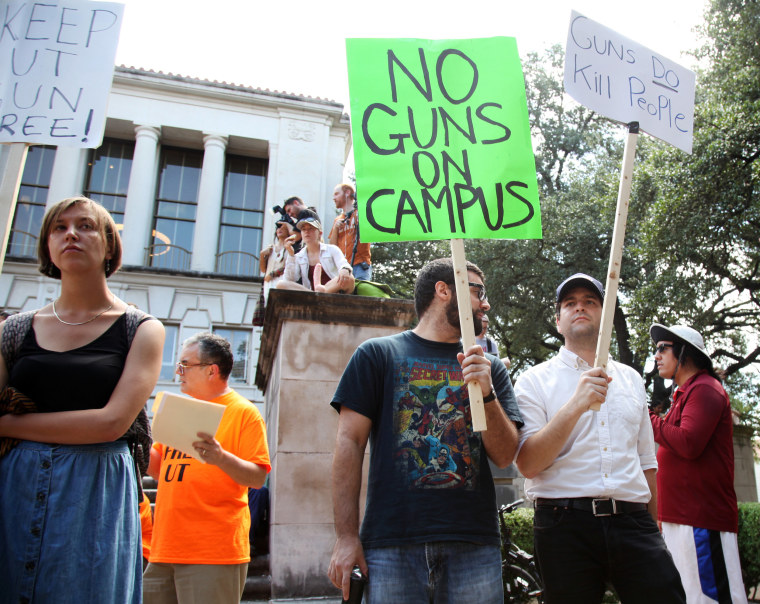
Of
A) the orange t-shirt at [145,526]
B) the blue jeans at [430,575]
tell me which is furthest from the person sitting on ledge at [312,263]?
the blue jeans at [430,575]

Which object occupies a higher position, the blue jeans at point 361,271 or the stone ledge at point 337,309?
the blue jeans at point 361,271

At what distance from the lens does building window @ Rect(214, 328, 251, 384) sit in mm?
20797

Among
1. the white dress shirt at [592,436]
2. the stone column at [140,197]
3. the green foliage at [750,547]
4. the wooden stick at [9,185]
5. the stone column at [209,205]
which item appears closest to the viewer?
the white dress shirt at [592,436]

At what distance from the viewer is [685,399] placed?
3.79 metres

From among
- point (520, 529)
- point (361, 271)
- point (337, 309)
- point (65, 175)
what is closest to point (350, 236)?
point (361, 271)

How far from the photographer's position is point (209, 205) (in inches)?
906

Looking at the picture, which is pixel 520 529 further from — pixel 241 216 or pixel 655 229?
pixel 241 216

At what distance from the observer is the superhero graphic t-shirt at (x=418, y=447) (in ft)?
7.70

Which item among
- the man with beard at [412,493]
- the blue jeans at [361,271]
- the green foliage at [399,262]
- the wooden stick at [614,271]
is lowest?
the man with beard at [412,493]

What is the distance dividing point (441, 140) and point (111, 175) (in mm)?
Answer: 23519

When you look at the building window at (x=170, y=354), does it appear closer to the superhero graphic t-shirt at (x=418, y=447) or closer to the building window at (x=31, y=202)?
the building window at (x=31, y=202)

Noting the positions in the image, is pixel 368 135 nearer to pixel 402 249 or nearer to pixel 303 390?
pixel 303 390

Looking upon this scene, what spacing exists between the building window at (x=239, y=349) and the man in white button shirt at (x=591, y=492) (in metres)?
18.4

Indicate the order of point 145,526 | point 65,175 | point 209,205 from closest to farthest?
point 145,526
point 65,175
point 209,205
